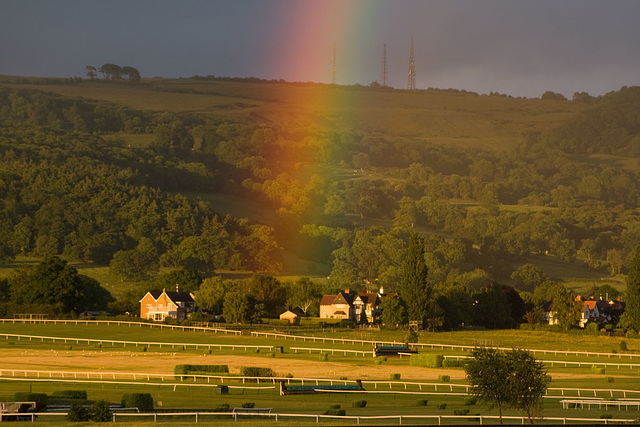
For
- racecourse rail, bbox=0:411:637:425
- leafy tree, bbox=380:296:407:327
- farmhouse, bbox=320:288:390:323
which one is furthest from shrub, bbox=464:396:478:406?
farmhouse, bbox=320:288:390:323

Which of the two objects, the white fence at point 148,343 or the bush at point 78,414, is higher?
the bush at point 78,414

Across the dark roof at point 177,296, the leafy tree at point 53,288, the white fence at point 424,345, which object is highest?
the leafy tree at point 53,288

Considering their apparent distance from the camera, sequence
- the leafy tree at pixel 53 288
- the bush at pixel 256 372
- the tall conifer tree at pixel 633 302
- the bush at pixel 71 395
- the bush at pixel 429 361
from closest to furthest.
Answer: the bush at pixel 71 395, the bush at pixel 256 372, the bush at pixel 429 361, the tall conifer tree at pixel 633 302, the leafy tree at pixel 53 288

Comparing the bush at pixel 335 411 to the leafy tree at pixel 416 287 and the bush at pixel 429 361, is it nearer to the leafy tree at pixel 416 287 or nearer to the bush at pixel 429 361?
the bush at pixel 429 361

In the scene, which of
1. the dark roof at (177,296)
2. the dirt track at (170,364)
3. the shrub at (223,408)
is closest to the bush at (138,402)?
the shrub at (223,408)

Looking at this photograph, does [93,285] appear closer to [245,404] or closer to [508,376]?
[245,404]

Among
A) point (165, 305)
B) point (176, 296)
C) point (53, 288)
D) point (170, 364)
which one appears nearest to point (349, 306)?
point (176, 296)

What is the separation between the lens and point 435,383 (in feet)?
241

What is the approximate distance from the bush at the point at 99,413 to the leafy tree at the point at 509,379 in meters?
18.3

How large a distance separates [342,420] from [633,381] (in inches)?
1418

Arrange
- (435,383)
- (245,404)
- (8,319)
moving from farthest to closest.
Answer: (8,319) → (435,383) → (245,404)

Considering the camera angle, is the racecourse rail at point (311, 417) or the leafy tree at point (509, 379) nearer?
the racecourse rail at point (311, 417)

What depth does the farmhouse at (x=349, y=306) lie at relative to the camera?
15925 cm

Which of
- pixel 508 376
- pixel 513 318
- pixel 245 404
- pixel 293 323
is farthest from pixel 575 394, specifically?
pixel 513 318
